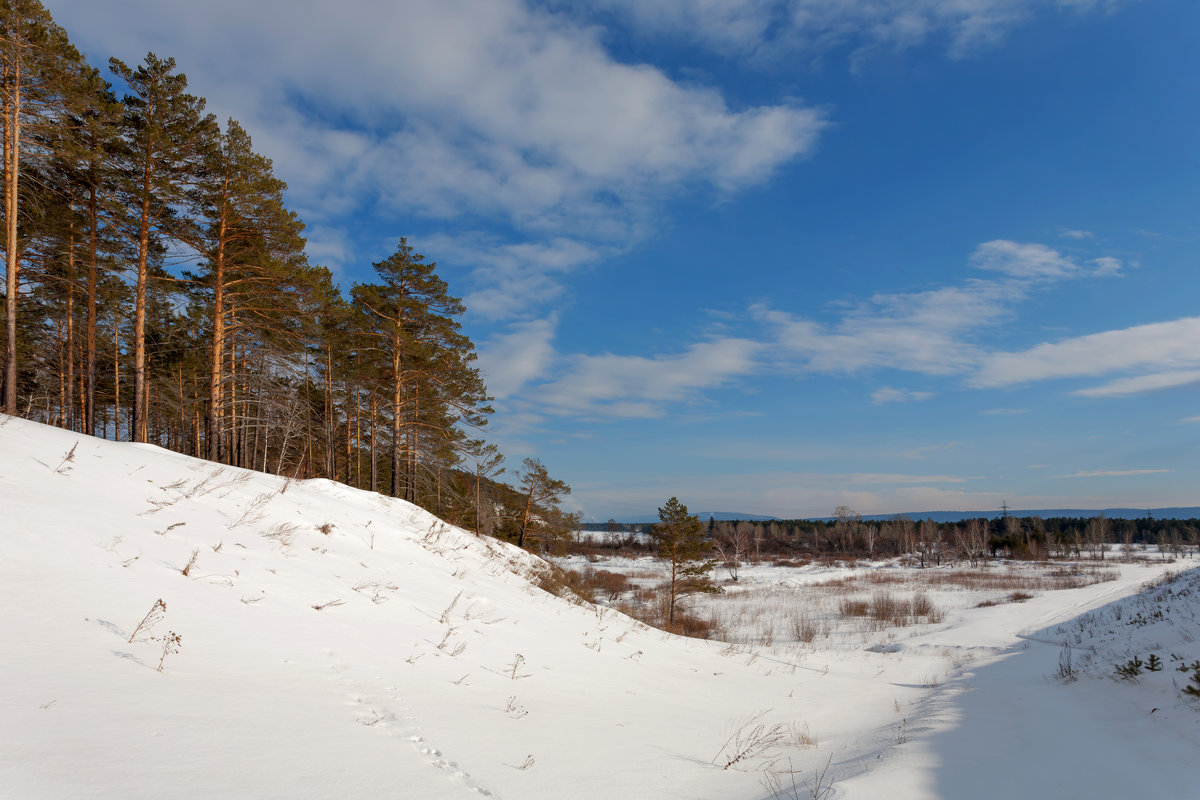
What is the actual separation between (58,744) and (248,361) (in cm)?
2128

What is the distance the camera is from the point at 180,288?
17422mm

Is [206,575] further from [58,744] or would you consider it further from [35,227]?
[35,227]

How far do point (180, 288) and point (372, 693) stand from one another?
1807 centimetres

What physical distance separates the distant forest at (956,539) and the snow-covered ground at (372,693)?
55.3m

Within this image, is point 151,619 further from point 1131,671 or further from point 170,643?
point 1131,671

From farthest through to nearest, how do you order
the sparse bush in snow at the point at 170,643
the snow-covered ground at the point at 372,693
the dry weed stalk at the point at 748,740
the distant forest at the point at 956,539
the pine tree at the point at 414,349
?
the distant forest at the point at 956,539
the pine tree at the point at 414,349
the dry weed stalk at the point at 748,740
the sparse bush in snow at the point at 170,643
the snow-covered ground at the point at 372,693

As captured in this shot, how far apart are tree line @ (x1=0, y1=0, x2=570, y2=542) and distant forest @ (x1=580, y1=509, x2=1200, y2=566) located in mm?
45604

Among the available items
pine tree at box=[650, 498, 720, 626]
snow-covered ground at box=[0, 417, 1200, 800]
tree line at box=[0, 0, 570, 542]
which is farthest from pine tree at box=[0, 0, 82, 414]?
pine tree at box=[650, 498, 720, 626]

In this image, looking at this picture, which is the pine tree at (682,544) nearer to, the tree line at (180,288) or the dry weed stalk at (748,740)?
the tree line at (180,288)

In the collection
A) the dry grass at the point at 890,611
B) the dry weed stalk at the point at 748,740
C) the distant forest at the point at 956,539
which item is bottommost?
the distant forest at the point at 956,539

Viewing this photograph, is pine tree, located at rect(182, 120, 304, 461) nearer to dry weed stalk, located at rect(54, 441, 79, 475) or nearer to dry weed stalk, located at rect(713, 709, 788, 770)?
dry weed stalk, located at rect(54, 441, 79, 475)

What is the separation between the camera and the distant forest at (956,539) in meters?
77.0

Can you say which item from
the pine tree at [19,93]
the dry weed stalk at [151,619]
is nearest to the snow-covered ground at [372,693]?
the dry weed stalk at [151,619]

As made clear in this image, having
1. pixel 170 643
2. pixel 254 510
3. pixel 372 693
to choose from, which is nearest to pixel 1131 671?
pixel 372 693
